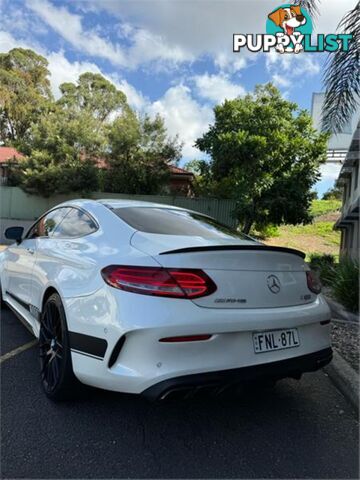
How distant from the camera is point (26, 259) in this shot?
13.0 ft

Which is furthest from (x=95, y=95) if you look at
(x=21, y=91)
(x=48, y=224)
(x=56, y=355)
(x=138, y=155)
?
(x=56, y=355)

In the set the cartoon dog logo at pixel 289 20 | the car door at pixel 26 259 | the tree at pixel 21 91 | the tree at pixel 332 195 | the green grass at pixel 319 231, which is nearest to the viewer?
the car door at pixel 26 259

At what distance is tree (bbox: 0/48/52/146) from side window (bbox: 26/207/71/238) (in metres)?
30.8

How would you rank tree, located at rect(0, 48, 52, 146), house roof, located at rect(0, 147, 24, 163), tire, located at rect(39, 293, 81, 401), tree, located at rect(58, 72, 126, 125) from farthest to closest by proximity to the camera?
tree, located at rect(0, 48, 52, 146) → tree, located at rect(58, 72, 126, 125) → house roof, located at rect(0, 147, 24, 163) → tire, located at rect(39, 293, 81, 401)

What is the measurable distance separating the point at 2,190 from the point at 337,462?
19.1 metres

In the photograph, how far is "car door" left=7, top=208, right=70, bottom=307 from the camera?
12.5 ft

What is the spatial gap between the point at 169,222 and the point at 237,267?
3.20 feet

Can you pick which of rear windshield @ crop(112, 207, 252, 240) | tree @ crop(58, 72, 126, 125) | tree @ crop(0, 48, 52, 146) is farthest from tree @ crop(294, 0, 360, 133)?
tree @ crop(0, 48, 52, 146)

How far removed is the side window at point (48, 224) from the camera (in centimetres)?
385

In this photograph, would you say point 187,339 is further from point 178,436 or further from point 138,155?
point 138,155

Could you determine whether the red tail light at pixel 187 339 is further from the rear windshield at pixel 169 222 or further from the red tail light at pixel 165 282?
the rear windshield at pixel 169 222

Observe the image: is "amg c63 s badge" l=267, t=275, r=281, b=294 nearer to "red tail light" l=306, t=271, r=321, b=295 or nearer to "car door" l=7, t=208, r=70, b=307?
"red tail light" l=306, t=271, r=321, b=295

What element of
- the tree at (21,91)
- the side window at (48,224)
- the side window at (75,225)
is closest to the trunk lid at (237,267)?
the side window at (75,225)

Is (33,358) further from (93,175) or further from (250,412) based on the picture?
(93,175)
